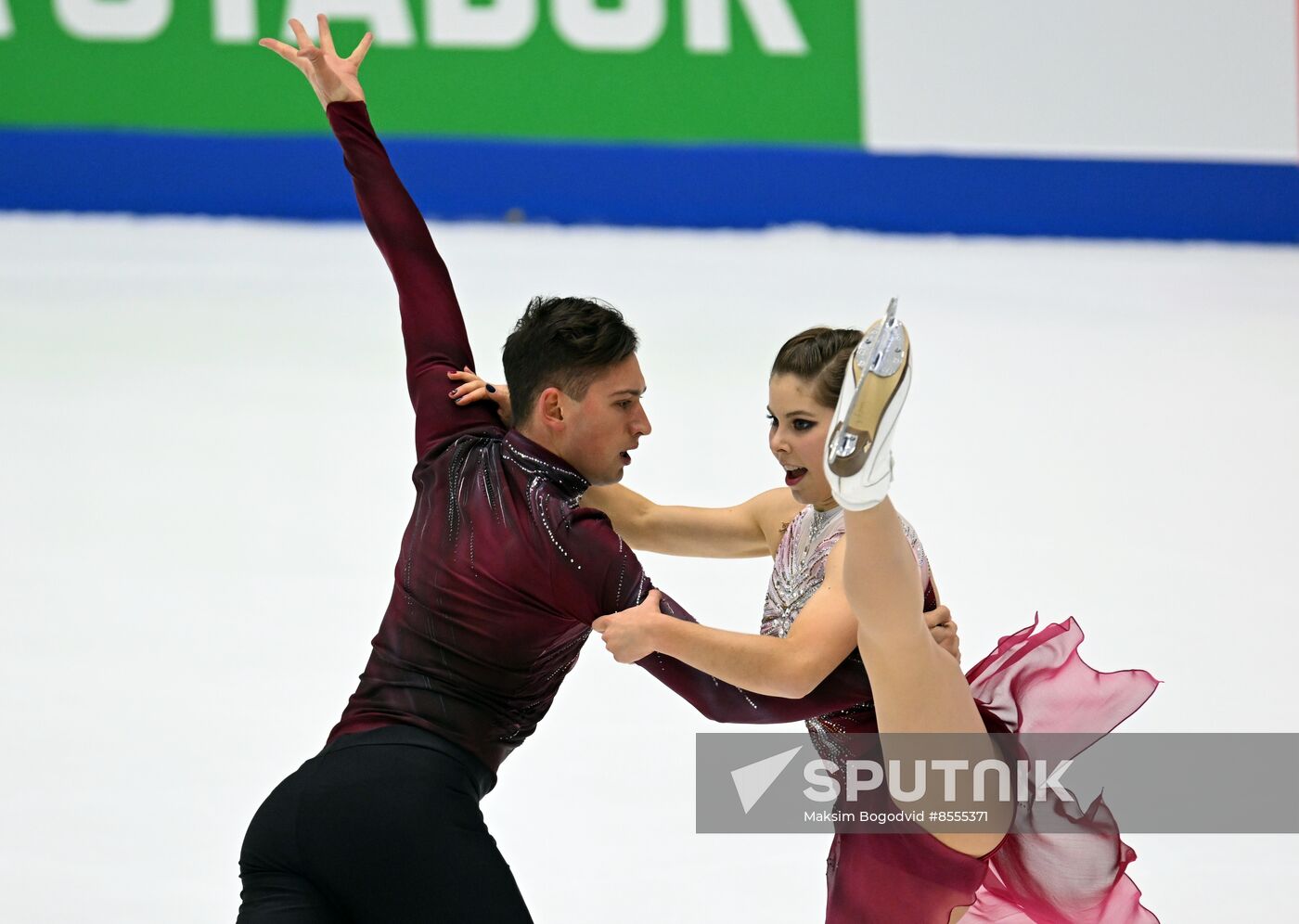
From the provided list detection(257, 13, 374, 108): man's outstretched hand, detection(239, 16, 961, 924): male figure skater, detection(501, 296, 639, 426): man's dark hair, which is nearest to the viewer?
detection(239, 16, 961, 924): male figure skater

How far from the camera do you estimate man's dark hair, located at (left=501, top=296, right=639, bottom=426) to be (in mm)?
2133

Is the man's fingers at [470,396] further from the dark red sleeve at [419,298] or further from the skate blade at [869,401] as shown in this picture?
the skate blade at [869,401]

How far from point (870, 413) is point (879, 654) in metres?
0.35

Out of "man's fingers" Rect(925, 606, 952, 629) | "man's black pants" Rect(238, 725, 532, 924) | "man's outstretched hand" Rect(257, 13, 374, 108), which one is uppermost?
"man's outstretched hand" Rect(257, 13, 374, 108)

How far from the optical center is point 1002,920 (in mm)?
2500

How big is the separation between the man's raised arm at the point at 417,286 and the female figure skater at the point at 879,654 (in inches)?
1.7

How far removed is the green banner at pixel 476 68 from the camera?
5.98 m

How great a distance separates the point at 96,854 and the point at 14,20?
13.3 ft

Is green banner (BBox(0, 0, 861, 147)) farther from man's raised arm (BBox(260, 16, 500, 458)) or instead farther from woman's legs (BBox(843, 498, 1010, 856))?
woman's legs (BBox(843, 498, 1010, 856))

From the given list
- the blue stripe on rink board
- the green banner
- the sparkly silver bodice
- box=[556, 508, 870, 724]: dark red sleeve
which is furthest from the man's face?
the green banner

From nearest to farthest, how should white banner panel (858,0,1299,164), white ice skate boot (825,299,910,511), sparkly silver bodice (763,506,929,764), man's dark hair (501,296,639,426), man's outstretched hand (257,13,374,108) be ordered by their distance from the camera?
white ice skate boot (825,299,910,511) < man's dark hair (501,296,639,426) < sparkly silver bodice (763,506,929,764) < man's outstretched hand (257,13,374,108) < white banner panel (858,0,1299,164)

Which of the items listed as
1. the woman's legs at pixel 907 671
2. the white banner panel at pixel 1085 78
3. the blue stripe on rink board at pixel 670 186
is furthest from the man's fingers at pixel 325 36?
the white banner panel at pixel 1085 78

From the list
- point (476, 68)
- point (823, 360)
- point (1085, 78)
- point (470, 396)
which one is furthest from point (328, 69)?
point (1085, 78)

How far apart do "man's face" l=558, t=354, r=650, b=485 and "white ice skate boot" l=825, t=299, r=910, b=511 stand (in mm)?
352
